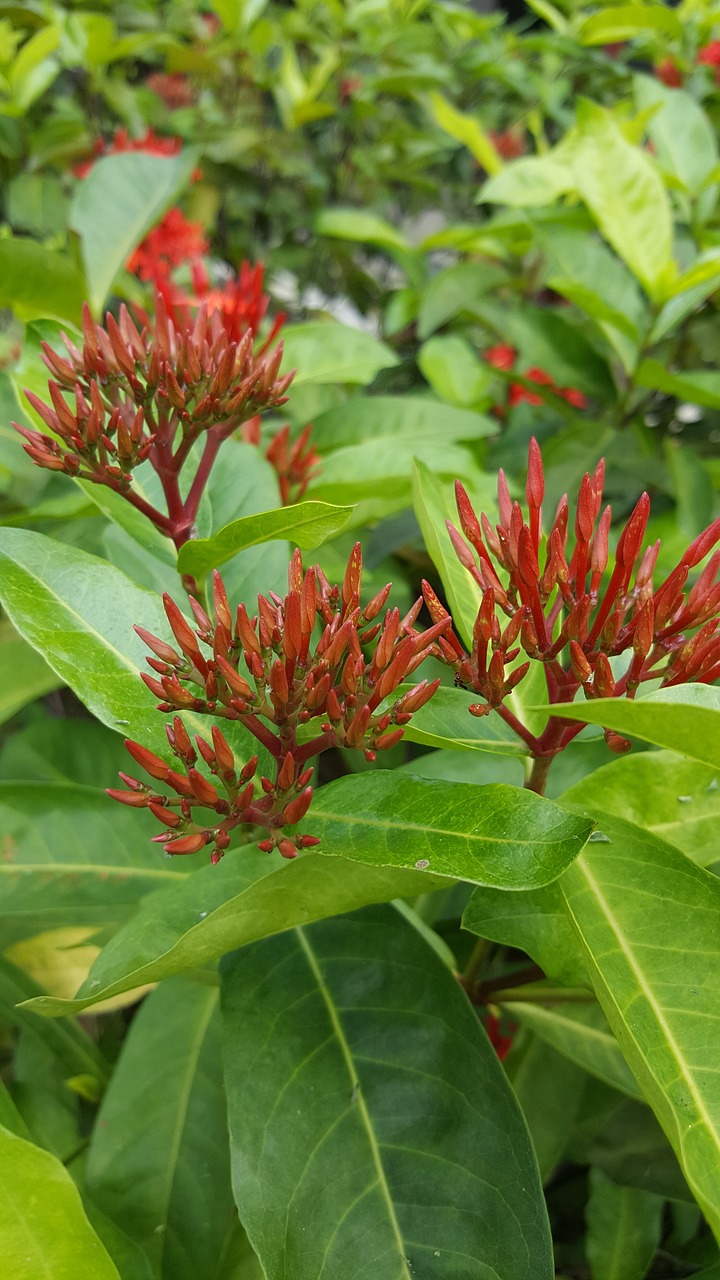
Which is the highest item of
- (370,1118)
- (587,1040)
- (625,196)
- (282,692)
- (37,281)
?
(37,281)

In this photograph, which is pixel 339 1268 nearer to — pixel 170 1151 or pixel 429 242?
pixel 170 1151

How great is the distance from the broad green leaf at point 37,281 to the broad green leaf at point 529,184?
1.94 feet

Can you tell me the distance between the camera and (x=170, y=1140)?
0.64 m

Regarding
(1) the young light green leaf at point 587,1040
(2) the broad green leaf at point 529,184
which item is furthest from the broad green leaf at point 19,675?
(2) the broad green leaf at point 529,184

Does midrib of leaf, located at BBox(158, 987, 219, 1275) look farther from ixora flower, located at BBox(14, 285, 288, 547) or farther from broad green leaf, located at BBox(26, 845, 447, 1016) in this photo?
ixora flower, located at BBox(14, 285, 288, 547)

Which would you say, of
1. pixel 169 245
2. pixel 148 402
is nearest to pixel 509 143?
pixel 169 245

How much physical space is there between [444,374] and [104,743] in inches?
28.5

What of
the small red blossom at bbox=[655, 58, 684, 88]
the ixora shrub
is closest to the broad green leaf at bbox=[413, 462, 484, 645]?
the ixora shrub

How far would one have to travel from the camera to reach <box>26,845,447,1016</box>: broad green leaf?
0.41 m

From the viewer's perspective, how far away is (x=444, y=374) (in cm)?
122

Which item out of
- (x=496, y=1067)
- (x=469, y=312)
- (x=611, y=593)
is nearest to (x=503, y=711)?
(x=611, y=593)

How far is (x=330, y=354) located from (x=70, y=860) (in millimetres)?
689

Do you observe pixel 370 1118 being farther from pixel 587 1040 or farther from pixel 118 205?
pixel 118 205

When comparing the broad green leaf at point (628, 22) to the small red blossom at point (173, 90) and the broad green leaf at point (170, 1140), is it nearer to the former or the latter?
the small red blossom at point (173, 90)
